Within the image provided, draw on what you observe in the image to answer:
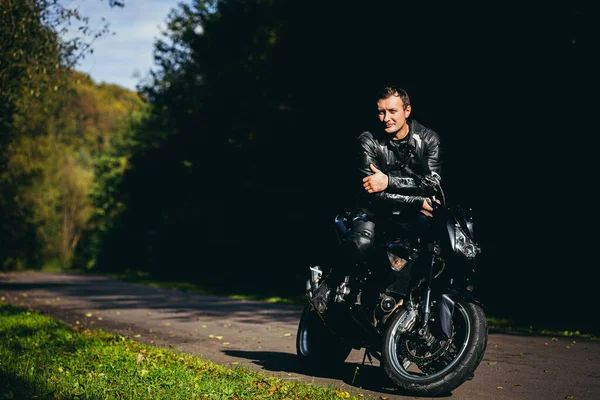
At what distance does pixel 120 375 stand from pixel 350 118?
45.0ft

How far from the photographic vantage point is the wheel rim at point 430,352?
498 centimetres

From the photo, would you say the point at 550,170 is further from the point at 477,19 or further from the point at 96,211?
the point at 96,211

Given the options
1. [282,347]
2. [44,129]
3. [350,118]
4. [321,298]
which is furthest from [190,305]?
[44,129]

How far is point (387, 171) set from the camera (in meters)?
5.69

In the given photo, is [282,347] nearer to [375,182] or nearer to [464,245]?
[375,182]

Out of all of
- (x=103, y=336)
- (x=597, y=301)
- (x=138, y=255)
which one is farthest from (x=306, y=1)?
(x=138, y=255)

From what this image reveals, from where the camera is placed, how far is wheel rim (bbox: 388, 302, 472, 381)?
196 inches

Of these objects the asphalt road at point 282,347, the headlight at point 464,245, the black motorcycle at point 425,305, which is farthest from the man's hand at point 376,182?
the asphalt road at point 282,347

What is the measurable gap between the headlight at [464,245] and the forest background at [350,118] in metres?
6.89

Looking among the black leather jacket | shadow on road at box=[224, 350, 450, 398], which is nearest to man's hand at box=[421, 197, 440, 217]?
the black leather jacket

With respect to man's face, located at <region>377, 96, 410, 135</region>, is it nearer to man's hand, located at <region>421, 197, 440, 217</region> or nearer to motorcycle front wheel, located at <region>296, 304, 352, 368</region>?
man's hand, located at <region>421, 197, 440, 217</region>

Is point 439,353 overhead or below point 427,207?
below

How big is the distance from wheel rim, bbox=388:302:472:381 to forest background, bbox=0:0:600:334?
6.74 meters

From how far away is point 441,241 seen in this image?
5.10m
